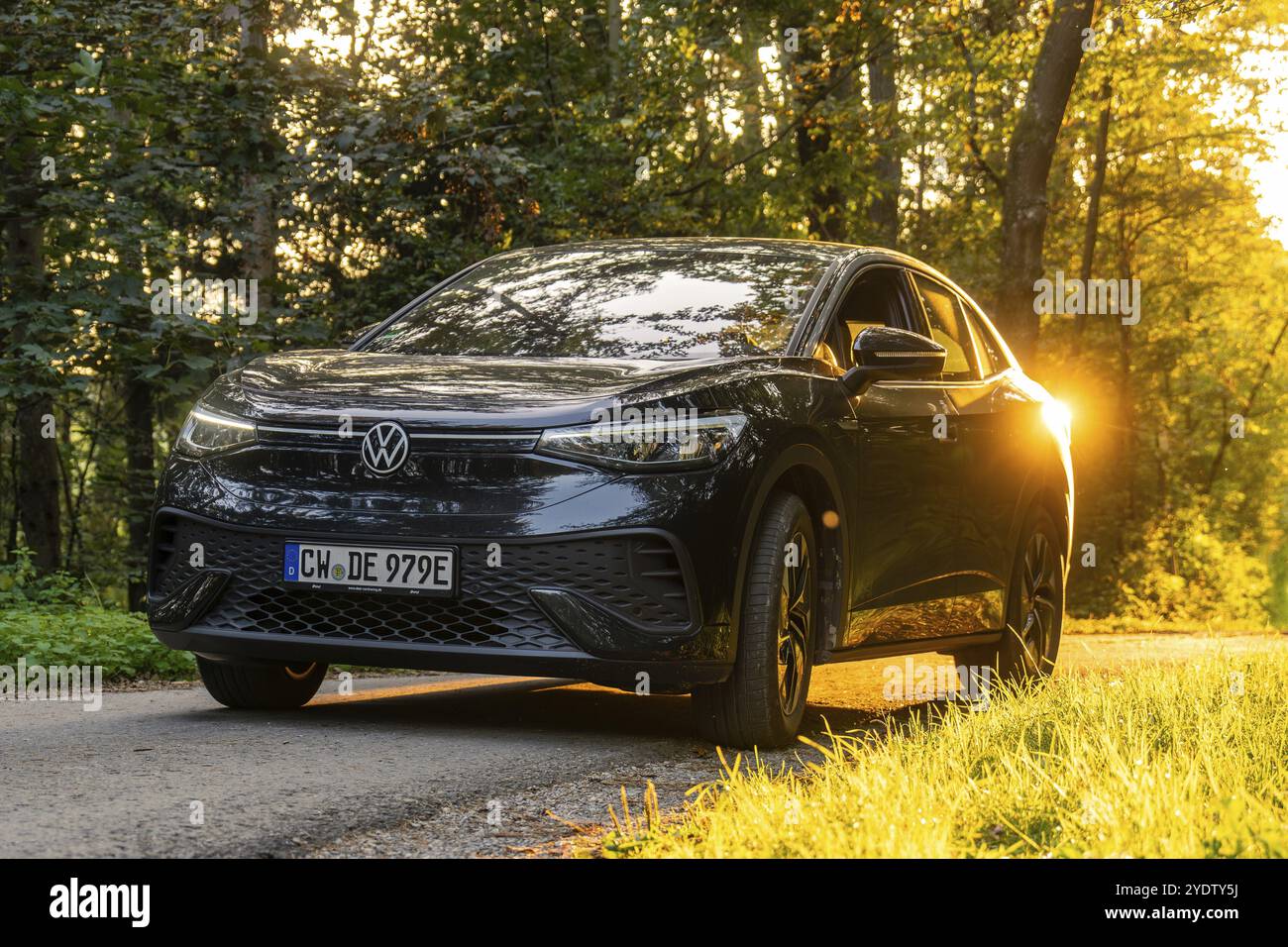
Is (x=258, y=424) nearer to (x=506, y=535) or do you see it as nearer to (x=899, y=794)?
(x=506, y=535)

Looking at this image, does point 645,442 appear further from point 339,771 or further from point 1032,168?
point 1032,168

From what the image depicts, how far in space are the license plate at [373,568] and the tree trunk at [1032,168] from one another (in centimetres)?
1211

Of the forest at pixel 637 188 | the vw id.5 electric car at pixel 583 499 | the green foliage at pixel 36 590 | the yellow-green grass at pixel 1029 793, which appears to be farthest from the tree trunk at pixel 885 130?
the yellow-green grass at pixel 1029 793

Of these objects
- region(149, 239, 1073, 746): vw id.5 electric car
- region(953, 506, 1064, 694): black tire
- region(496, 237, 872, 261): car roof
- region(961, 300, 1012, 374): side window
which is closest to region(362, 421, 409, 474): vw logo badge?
region(149, 239, 1073, 746): vw id.5 electric car

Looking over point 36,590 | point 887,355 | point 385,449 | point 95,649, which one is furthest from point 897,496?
point 36,590

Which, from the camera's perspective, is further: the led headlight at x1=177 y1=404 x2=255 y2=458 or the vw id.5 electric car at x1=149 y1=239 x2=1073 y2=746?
the led headlight at x1=177 y1=404 x2=255 y2=458

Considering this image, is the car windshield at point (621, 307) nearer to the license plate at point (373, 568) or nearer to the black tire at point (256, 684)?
the license plate at point (373, 568)

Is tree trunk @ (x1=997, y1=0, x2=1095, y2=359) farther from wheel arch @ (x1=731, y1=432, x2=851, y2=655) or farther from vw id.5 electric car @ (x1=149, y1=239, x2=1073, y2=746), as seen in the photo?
wheel arch @ (x1=731, y1=432, x2=851, y2=655)

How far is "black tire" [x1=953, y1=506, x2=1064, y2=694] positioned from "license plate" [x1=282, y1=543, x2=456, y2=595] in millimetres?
3061

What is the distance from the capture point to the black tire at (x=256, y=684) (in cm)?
588

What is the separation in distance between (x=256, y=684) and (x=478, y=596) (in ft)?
4.62

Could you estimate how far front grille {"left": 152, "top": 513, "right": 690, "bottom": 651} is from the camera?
4.87 meters
